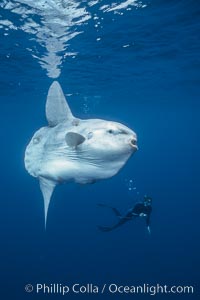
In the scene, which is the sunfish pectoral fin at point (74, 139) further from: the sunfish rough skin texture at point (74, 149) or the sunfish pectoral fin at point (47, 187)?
the sunfish pectoral fin at point (47, 187)

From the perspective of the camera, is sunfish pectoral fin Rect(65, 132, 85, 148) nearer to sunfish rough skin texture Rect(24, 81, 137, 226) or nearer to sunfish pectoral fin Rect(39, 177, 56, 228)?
sunfish rough skin texture Rect(24, 81, 137, 226)

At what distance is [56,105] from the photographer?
17.6 feet

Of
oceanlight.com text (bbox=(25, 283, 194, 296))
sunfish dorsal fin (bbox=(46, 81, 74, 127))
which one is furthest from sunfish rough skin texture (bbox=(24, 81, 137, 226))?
oceanlight.com text (bbox=(25, 283, 194, 296))

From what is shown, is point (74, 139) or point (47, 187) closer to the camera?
point (74, 139)

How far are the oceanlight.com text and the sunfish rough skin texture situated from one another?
12586mm

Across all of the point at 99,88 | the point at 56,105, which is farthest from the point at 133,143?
the point at 99,88

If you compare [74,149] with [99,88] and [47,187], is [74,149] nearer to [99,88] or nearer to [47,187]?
[47,187]

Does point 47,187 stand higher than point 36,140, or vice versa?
point 36,140

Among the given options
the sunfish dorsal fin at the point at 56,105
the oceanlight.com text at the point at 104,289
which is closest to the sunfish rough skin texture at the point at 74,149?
the sunfish dorsal fin at the point at 56,105

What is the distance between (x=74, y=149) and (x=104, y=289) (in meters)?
13.9

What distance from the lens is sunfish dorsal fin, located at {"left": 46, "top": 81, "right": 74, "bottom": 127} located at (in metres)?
5.33

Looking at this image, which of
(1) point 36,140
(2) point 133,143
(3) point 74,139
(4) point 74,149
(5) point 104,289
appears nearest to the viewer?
(2) point 133,143

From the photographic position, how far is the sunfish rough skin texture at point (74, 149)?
3820mm

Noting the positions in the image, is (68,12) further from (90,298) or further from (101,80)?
(90,298)
